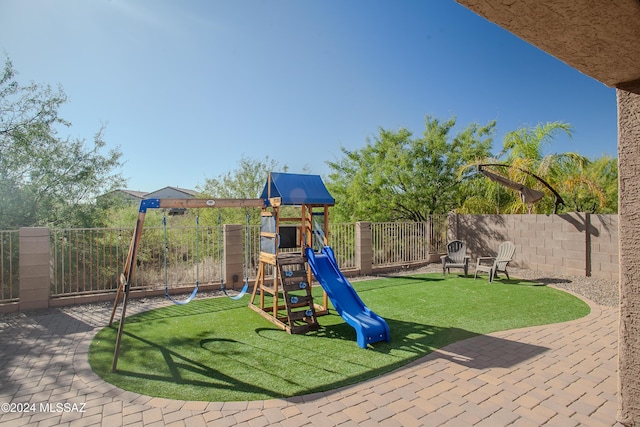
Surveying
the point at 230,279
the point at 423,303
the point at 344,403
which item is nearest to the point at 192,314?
the point at 230,279

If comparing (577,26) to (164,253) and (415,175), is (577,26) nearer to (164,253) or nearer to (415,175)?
(164,253)

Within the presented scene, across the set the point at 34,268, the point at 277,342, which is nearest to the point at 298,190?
the point at 277,342

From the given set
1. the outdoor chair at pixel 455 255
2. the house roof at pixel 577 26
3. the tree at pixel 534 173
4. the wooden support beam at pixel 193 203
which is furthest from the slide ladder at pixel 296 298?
the tree at pixel 534 173

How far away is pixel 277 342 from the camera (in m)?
4.82

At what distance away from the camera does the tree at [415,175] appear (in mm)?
14211

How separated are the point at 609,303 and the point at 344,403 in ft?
21.7

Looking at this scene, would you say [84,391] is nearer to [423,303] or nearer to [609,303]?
[423,303]

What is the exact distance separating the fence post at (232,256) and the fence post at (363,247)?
12.2 feet

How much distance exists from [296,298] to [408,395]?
2532mm

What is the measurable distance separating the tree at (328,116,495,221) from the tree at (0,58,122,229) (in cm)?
925

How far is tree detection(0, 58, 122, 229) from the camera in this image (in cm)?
844

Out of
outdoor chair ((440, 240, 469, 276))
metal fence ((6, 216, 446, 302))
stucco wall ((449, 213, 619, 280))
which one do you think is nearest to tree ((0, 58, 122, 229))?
metal fence ((6, 216, 446, 302))

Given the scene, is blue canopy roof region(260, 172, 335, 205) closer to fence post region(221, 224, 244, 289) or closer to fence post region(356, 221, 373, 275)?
fence post region(221, 224, 244, 289)

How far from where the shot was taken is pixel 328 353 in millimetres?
4418
